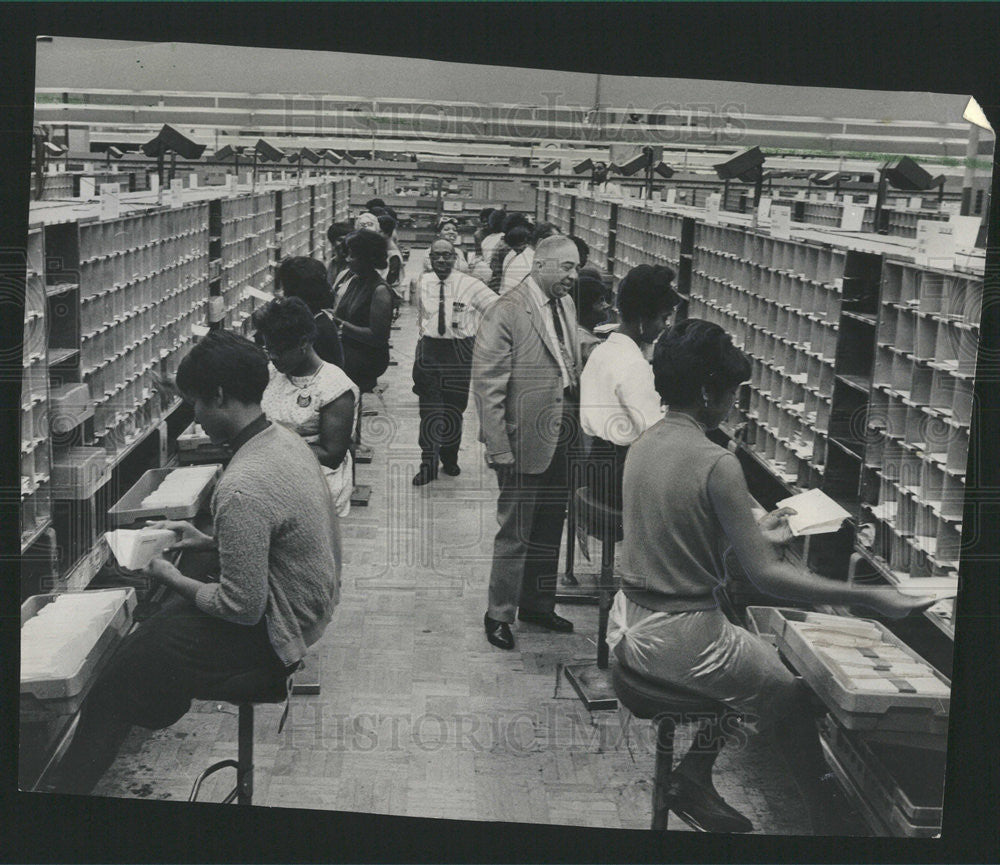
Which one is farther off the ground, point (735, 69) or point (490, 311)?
point (735, 69)

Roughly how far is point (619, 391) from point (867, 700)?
3.63 feet

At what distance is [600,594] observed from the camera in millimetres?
3635

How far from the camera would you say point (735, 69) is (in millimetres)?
2844

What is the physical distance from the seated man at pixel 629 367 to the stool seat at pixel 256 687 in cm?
120

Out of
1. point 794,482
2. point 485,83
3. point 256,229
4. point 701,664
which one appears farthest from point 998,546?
point 256,229

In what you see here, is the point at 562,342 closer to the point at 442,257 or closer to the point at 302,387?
the point at 302,387

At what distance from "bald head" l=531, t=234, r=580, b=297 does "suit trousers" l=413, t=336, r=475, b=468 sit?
38 centimetres

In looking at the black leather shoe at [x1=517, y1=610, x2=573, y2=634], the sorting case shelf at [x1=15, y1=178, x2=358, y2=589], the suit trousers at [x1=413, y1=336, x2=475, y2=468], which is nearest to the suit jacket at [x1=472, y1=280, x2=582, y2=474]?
the suit trousers at [x1=413, y1=336, x2=475, y2=468]

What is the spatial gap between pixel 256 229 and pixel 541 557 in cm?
285

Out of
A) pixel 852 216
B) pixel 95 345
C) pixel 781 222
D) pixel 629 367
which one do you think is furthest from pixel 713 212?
pixel 95 345

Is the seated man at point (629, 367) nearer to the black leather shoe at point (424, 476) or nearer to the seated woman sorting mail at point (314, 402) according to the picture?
the black leather shoe at point (424, 476)

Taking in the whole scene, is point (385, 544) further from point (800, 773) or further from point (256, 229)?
point (256, 229)

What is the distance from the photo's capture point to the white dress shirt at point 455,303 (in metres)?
4.09

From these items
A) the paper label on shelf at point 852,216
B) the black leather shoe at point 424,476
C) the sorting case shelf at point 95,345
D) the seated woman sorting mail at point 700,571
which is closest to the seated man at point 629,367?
the seated woman sorting mail at point 700,571
